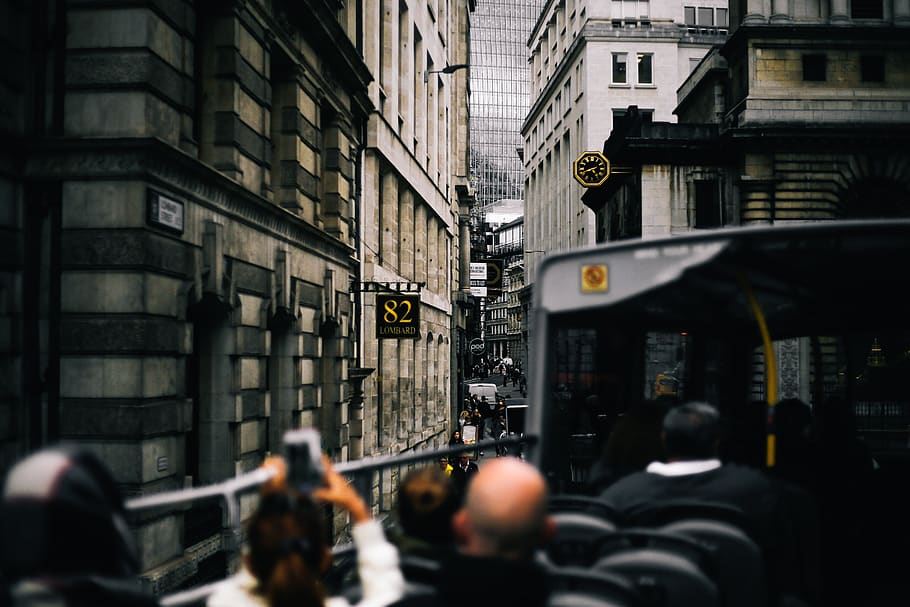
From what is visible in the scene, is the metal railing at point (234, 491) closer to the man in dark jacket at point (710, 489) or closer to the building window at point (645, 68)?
the man in dark jacket at point (710, 489)

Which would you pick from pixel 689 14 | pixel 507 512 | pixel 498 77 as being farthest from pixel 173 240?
pixel 498 77

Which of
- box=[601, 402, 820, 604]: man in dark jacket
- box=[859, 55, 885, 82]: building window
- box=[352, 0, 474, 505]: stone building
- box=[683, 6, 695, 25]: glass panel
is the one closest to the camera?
box=[601, 402, 820, 604]: man in dark jacket

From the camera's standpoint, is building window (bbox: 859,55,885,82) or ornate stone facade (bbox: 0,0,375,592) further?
building window (bbox: 859,55,885,82)

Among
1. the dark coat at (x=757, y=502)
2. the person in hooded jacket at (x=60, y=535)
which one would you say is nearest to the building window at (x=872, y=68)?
the dark coat at (x=757, y=502)

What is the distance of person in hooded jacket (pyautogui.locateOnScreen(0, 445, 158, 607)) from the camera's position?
2.59 m

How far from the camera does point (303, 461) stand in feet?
10.7

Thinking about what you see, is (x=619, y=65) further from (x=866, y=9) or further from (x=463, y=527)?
(x=463, y=527)

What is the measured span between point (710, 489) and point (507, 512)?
7.63 feet

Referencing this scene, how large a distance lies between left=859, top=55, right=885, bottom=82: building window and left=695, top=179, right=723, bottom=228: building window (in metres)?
8.07

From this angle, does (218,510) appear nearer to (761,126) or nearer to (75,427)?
(75,427)

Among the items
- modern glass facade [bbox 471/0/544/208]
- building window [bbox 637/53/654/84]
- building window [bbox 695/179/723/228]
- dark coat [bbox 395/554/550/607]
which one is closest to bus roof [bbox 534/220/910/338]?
dark coat [bbox 395/554/550/607]

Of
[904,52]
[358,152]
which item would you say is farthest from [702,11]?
[358,152]

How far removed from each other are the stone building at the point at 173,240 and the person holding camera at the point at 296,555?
13.2 feet

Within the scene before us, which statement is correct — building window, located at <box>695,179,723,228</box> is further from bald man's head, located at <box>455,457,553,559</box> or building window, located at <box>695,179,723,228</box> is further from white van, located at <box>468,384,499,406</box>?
bald man's head, located at <box>455,457,553,559</box>
